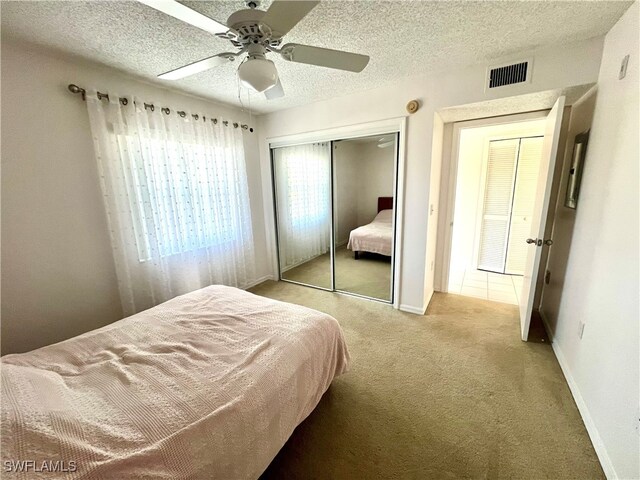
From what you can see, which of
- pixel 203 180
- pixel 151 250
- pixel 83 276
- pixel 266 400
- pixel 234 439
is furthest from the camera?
pixel 203 180

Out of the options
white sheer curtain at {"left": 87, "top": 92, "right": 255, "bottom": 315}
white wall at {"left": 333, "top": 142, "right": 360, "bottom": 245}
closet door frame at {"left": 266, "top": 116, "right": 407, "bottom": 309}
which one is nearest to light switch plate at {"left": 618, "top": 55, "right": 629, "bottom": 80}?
closet door frame at {"left": 266, "top": 116, "right": 407, "bottom": 309}

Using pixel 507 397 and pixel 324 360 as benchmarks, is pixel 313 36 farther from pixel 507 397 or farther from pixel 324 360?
pixel 507 397

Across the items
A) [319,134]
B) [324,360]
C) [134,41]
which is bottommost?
[324,360]

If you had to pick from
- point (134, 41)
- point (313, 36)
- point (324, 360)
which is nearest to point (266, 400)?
point (324, 360)

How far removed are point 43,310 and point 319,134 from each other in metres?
2.95

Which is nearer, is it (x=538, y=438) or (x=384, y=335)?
(x=538, y=438)

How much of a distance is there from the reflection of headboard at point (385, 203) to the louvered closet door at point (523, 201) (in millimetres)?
2069

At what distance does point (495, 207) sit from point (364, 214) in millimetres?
2109

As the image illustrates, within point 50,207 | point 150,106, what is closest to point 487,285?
point 150,106

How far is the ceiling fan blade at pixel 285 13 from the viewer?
3.35 feet

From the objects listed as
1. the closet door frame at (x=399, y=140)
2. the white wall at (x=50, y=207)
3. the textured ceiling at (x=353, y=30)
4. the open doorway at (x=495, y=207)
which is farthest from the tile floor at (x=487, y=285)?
the white wall at (x=50, y=207)

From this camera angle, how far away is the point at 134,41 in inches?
66.6

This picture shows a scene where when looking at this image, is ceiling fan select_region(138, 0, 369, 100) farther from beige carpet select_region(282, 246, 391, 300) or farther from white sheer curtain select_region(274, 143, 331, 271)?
beige carpet select_region(282, 246, 391, 300)

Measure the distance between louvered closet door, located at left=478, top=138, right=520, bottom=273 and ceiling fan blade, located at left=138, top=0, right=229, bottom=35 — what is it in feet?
12.9
